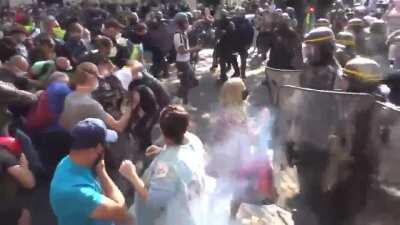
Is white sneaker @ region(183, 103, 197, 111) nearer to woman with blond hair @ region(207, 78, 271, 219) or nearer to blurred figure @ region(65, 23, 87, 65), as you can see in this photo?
blurred figure @ region(65, 23, 87, 65)

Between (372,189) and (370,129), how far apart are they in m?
0.35

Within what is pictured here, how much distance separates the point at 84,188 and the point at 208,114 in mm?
8572

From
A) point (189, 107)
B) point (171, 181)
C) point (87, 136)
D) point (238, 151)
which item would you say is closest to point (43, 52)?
point (238, 151)

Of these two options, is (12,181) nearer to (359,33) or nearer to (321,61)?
(321,61)

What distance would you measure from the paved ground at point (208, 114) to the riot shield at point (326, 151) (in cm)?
164

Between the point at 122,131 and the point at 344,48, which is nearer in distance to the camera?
the point at 122,131

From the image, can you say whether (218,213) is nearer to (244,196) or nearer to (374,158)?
(244,196)

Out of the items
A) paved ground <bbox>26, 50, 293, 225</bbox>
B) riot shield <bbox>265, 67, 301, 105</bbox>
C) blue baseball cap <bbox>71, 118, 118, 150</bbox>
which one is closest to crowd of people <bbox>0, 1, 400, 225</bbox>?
blue baseball cap <bbox>71, 118, 118, 150</bbox>

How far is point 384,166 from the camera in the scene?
3785 millimetres

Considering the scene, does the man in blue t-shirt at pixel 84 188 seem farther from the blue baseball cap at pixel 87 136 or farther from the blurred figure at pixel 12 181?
the blurred figure at pixel 12 181

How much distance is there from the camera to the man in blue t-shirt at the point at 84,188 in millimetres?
3527

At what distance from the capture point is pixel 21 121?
5797 mm

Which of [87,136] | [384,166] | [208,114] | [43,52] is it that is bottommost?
[208,114]

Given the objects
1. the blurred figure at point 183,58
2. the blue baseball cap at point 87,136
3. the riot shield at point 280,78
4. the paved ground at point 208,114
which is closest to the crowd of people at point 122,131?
the blue baseball cap at point 87,136
